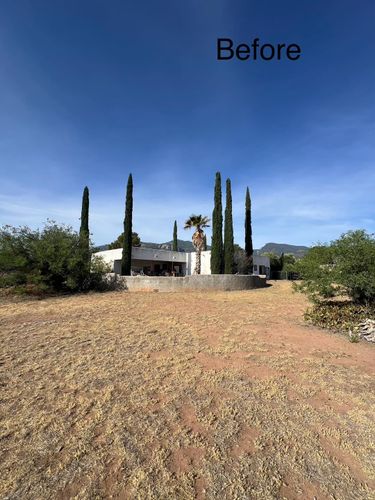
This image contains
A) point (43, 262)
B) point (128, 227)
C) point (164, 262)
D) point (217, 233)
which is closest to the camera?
point (43, 262)

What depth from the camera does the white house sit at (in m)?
27.4

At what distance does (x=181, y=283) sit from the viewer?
53.3 feet

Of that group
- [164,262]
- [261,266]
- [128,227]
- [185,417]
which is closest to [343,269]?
[185,417]

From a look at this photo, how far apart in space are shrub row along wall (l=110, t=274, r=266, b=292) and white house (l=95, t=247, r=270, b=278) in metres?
10.6

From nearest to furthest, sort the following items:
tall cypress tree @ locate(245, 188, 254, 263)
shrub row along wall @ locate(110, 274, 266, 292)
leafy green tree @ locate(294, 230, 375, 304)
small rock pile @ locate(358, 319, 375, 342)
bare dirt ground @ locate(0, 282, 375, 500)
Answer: bare dirt ground @ locate(0, 282, 375, 500)
small rock pile @ locate(358, 319, 375, 342)
leafy green tree @ locate(294, 230, 375, 304)
shrub row along wall @ locate(110, 274, 266, 292)
tall cypress tree @ locate(245, 188, 254, 263)

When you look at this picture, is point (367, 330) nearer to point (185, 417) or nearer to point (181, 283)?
point (185, 417)

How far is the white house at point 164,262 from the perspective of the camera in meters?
27.4

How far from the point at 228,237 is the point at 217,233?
1297 millimetres

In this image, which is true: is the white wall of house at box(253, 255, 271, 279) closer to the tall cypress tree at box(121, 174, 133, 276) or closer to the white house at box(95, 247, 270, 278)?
the white house at box(95, 247, 270, 278)

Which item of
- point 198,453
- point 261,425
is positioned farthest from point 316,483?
point 198,453

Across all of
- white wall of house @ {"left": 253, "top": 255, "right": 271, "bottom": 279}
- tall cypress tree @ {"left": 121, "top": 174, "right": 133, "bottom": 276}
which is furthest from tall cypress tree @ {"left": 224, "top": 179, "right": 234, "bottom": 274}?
white wall of house @ {"left": 253, "top": 255, "right": 271, "bottom": 279}

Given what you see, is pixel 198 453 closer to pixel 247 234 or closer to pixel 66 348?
pixel 66 348

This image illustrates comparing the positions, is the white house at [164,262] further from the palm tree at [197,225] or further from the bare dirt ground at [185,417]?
the bare dirt ground at [185,417]

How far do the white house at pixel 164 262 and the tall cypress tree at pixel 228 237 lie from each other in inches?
214
